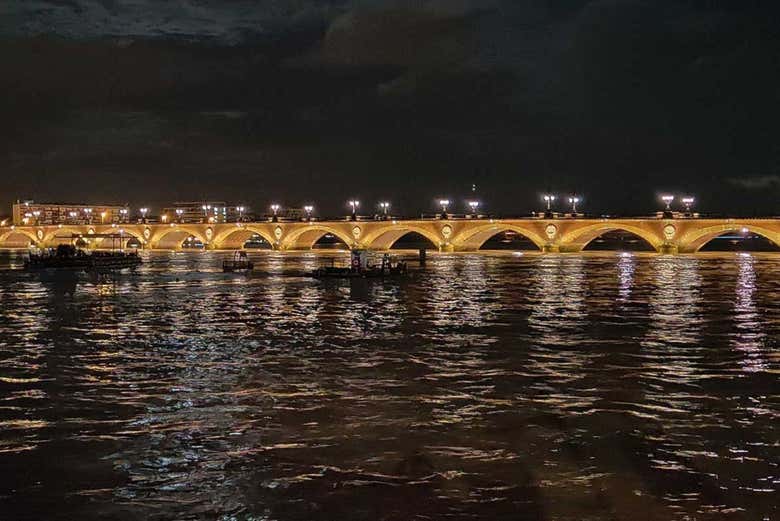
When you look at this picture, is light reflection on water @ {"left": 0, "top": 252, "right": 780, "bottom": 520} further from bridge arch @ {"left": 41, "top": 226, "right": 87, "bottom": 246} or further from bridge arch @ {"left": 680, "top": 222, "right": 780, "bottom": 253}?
bridge arch @ {"left": 41, "top": 226, "right": 87, "bottom": 246}

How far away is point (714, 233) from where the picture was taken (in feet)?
326

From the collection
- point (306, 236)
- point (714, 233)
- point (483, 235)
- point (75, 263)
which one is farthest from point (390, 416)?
point (306, 236)

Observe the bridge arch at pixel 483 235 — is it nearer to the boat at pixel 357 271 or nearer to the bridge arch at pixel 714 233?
the bridge arch at pixel 714 233

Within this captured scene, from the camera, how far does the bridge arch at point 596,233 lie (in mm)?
100562

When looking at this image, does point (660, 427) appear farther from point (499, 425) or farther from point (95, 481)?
point (95, 481)

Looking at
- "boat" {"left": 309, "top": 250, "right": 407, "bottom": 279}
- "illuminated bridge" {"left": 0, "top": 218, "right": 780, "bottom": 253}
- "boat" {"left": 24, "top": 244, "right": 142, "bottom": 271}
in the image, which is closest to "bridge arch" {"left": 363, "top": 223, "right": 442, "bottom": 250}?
"illuminated bridge" {"left": 0, "top": 218, "right": 780, "bottom": 253}

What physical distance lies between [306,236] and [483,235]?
1553 inches

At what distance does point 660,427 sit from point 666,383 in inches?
162

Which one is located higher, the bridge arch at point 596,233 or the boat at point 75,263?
the bridge arch at point 596,233

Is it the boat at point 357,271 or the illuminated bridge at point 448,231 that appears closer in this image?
the boat at point 357,271

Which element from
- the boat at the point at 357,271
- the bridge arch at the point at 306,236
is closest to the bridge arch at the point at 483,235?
the bridge arch at the point at 306,236

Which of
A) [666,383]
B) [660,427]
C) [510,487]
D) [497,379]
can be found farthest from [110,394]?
[666,383]

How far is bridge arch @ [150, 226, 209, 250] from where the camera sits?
151 metres

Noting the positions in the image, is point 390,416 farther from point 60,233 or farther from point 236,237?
point 60,233
